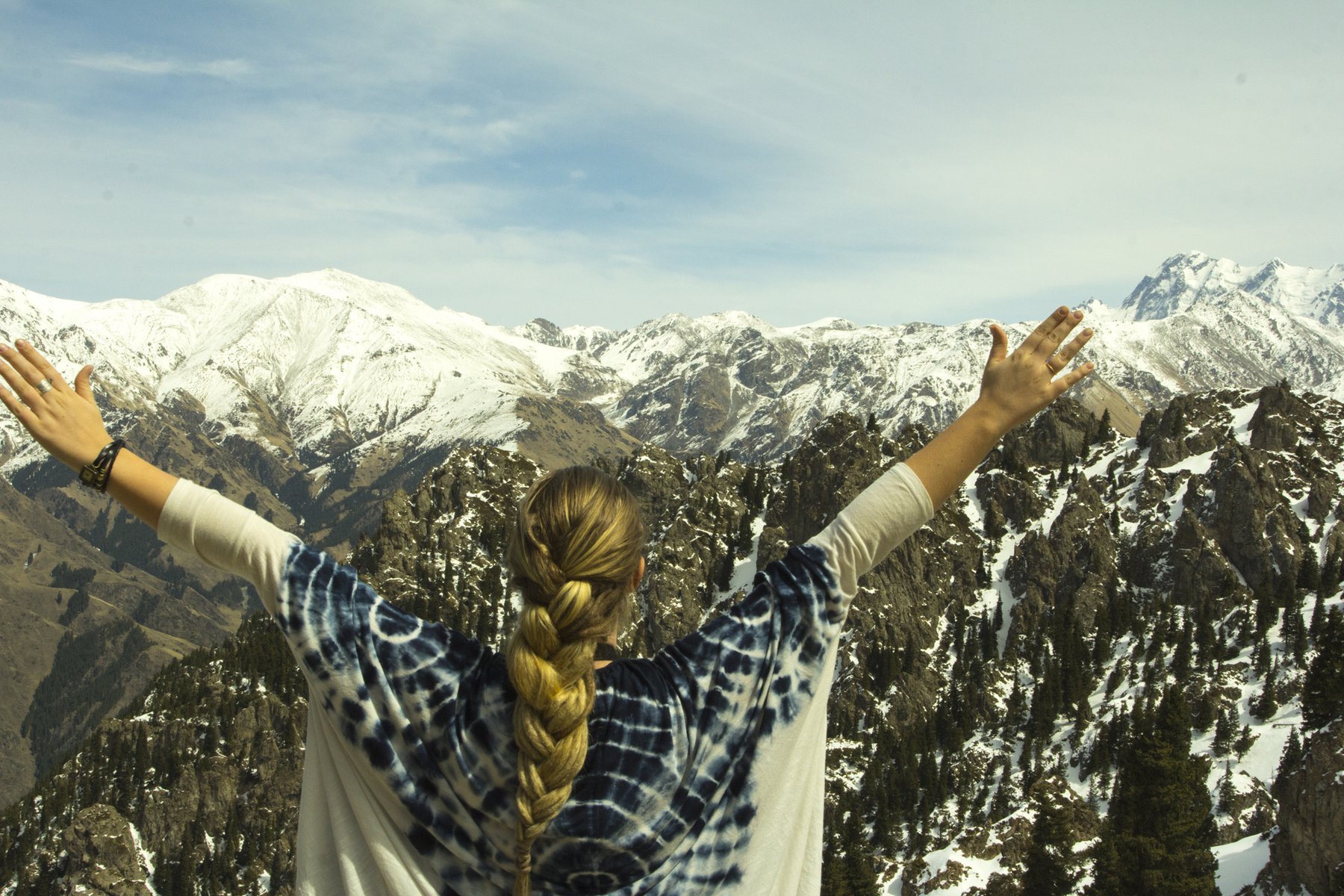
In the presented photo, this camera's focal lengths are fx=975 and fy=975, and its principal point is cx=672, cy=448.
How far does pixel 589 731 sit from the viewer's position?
491cm

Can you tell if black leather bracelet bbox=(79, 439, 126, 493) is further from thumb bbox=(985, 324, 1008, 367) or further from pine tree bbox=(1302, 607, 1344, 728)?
pine tree bbox=(1302, 607, 1344, 728)

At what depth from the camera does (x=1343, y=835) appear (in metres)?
58.3

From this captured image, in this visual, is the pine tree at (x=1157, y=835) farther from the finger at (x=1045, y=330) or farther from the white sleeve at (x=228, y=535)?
the white sleeve at (x=228, y=535)

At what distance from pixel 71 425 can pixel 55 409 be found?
5.7 inches

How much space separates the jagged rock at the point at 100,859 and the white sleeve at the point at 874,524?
218 meters

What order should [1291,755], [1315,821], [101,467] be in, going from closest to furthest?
1. [101,467]
2. [1315,821]
3. [1291,755]

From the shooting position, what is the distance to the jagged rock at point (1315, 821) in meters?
58.6

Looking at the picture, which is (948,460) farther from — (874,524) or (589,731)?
(589,731)

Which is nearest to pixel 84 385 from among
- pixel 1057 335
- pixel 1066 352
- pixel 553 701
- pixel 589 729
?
pixel 553 701

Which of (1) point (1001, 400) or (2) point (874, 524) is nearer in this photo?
(2) point (874, 524)

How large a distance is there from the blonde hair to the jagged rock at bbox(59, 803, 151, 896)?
713 ft

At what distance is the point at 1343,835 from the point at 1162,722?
11031mm

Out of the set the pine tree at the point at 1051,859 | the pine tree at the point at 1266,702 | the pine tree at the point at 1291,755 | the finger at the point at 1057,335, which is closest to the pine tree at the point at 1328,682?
the pine tree at the point at 1291,755

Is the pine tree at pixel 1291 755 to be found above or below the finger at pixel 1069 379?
above
